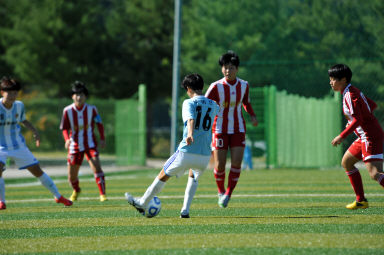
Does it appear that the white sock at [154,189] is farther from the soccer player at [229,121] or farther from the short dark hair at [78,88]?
the short dark hair at [78,88]

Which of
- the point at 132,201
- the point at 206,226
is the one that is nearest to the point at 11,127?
the point at 132,201

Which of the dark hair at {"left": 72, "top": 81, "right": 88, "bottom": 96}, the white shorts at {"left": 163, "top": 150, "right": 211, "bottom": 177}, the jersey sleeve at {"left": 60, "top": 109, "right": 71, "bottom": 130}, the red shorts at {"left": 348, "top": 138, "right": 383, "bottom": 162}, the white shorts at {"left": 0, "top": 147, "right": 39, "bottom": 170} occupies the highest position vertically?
the dark hair at {"left": 72, "top": 81, "right": 88, "bottom": 96}

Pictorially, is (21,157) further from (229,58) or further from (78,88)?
(229,58)

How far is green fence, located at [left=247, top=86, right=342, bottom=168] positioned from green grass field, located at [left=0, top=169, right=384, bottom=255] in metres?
8.70

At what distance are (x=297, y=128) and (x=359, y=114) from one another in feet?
43.5

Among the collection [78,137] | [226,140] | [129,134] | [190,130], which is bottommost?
[129,134]

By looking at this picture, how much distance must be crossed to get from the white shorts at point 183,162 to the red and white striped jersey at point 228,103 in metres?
1.75

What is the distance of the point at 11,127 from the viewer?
31.6 feet

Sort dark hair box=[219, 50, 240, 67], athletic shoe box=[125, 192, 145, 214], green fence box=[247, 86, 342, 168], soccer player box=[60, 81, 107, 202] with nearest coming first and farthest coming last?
1. athletic shoe box=[125, 192, 145, 214]
2. dark hair box=[219, 50, 240, 67]
3. soccer player box=[60, 81, 107, 202]
4. green fence box=[247, 86, 342, 168]

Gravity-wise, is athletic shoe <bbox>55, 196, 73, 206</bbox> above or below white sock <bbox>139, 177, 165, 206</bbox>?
below

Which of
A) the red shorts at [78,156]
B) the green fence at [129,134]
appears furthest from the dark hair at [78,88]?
the green fence at [129,134]

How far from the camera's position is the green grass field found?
5.79 metres

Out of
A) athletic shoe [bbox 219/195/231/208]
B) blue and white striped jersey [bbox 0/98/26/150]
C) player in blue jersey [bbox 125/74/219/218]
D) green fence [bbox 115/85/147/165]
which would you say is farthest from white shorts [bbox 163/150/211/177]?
green fence [bbox 115/85/147/165]

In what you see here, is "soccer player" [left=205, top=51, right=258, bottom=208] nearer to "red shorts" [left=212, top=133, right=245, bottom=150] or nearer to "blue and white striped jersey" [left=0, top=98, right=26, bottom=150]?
"red shorts" [left=212, top=133, right=245, bottom=150]
